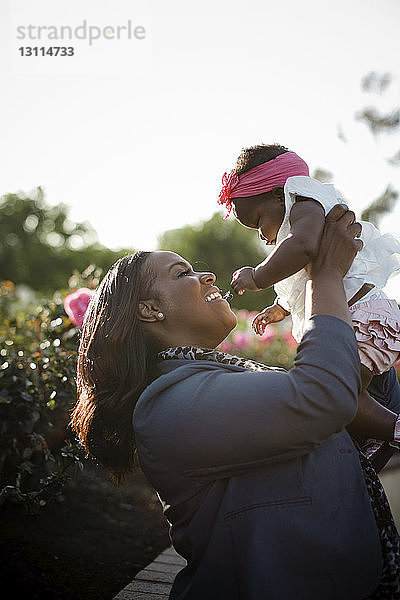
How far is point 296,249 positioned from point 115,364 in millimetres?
669

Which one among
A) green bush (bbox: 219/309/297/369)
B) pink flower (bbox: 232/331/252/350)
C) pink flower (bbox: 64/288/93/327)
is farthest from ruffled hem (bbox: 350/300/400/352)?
pink flower (bbox: 232/331/252/350)

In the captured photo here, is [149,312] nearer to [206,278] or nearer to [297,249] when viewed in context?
[206,278]

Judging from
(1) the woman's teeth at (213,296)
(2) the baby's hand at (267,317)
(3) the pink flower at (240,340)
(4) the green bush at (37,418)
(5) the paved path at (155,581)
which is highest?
(1) the woman's teeth at (213,296)

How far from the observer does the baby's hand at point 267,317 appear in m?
2.53

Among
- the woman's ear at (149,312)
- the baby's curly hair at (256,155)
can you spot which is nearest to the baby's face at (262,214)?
the baby's curly hair at (256,155)

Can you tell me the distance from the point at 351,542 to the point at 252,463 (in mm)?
318

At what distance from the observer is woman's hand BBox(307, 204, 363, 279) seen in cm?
172

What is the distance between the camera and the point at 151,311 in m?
1.99

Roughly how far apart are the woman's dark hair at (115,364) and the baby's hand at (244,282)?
28cm

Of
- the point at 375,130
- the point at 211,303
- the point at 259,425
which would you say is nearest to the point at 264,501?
the point at 259,425

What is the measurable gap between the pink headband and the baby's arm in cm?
42

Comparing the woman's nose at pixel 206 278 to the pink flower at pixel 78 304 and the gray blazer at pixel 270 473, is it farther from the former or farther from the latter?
the pink flower at pixel 78 304

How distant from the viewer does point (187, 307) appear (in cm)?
197

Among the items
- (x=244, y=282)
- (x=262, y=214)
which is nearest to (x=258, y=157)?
(x=262, y=214)
